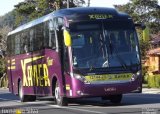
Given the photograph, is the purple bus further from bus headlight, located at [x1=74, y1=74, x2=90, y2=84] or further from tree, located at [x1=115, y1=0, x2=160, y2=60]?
tree, located at [x1=115, y1=0, x2=160, y2=60]

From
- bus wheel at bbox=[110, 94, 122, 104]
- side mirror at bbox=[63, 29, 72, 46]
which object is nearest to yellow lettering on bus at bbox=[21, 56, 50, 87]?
bus wheel at bbox=[110, 94, 122, 104]

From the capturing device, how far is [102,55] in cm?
1930

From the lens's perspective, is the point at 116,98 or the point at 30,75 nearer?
the point at 116,98

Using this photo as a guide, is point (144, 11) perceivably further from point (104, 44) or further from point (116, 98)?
Result: point (104, 44)

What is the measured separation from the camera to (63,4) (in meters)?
62.9

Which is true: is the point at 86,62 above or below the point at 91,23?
below

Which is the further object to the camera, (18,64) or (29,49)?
(18,64)

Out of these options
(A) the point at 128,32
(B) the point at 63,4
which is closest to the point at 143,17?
(B) the point at 63,4

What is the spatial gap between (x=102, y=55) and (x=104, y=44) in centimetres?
44

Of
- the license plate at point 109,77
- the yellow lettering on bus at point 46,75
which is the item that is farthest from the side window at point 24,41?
the license plate at point 109,77

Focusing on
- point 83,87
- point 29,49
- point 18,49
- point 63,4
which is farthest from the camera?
point 63,4

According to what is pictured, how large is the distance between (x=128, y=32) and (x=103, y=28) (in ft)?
3.06

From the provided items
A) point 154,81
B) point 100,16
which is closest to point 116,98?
point 100,16

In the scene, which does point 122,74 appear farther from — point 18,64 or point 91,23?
point 18,64
